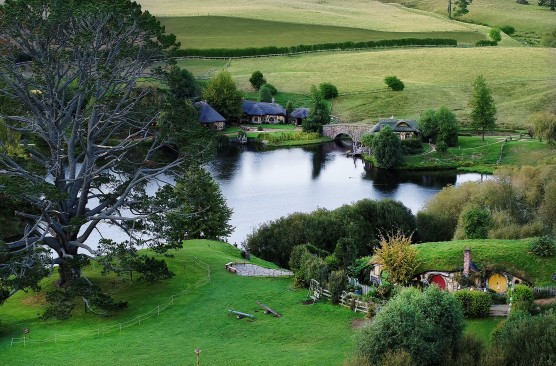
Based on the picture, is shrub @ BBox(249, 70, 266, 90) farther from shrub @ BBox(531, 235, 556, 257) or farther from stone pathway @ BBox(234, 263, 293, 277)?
shrub @ BBox(531, 235, 556, 257)

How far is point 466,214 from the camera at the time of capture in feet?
188

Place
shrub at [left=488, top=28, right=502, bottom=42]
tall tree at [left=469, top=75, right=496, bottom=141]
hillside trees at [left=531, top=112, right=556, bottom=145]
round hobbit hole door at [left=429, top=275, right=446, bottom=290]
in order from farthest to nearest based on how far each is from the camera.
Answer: shrub at [left=488, top=28, right=502, bottom=42]
tall tree at [left=469, top=75, right=496, bottom=141]
hillside trees at [left=531, top=112, right=556, bottom=145]
round hobbit hole door at [left=429, top=275, right=446, bottom=290]

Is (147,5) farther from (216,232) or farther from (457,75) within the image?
(216,232)

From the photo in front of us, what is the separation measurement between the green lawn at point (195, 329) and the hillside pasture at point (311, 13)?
435 feet

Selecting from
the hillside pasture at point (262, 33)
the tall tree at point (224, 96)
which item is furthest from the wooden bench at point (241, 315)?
the hillside pasture at point (262, 33)

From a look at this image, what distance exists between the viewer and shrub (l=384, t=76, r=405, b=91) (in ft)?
424

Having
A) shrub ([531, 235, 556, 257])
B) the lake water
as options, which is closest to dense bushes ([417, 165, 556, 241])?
the lake water

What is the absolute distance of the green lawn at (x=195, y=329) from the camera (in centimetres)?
3734

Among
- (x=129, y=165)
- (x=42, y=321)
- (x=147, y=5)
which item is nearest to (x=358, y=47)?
(x=147, y=5)

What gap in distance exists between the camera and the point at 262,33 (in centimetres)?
16488

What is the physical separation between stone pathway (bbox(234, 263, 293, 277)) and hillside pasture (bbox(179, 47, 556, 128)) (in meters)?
69.5

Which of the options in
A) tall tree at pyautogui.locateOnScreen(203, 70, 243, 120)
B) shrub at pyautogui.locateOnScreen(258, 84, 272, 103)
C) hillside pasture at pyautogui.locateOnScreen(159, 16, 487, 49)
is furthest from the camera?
hillside pasture at pyautogui.locateOnScreen(159, 16, 487, 49)

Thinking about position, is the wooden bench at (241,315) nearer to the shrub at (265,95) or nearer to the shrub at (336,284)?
the shrub at (336,284)

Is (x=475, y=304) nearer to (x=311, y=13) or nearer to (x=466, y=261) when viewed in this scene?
(x=466, y=261)
